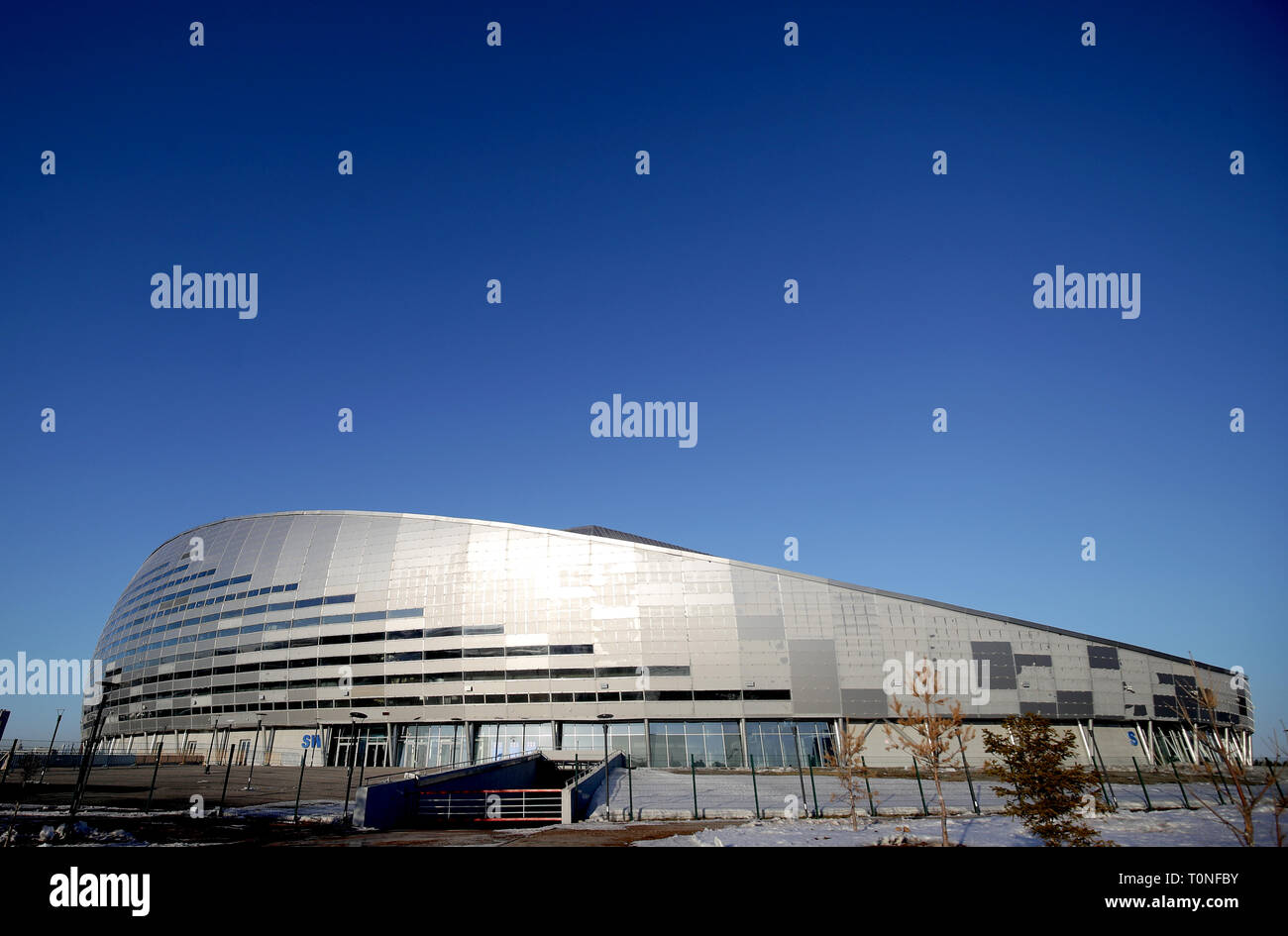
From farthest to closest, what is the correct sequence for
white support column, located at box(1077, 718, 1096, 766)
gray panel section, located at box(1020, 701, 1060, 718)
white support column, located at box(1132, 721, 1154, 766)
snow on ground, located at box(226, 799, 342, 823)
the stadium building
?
1. white support column, located at box(1132, 721, 1154, 766)
2. the stadium building
3. gray panel section, located at box(1020, 701, 1060, 718)
4. white support column, located at box(1077, 718, 1096, 766)
5. snow on ground, located at box(226, 799, 342, 823)

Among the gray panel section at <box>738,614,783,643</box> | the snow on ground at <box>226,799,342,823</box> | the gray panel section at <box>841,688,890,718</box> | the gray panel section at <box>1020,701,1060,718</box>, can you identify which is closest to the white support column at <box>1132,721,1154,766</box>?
the gray panel section at <box>1020,701,1060,718</box>

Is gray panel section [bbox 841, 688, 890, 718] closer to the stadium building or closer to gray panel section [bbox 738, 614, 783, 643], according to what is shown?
the stadium building

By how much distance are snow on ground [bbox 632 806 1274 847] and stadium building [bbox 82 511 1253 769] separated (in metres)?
34.3

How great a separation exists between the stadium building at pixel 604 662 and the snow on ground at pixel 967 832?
34287mm

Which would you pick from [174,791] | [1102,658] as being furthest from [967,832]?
[1102,658]

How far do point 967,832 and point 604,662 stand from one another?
44515mm

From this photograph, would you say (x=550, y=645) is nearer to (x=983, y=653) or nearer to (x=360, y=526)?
(x=360, y=526)

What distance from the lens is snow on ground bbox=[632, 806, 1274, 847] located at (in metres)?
19.9

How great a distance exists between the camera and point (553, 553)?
221 feet

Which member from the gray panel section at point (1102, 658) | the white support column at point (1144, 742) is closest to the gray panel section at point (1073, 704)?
the gray panel section at point (1102, 658)

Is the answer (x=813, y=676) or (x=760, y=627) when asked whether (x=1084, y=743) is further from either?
(x=760, y=627)

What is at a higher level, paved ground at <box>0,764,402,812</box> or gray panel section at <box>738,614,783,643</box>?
gray panel section at <box>738,614,783,643</box>

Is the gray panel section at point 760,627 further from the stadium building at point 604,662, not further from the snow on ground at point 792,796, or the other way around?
the snow on ground at point 792,796
